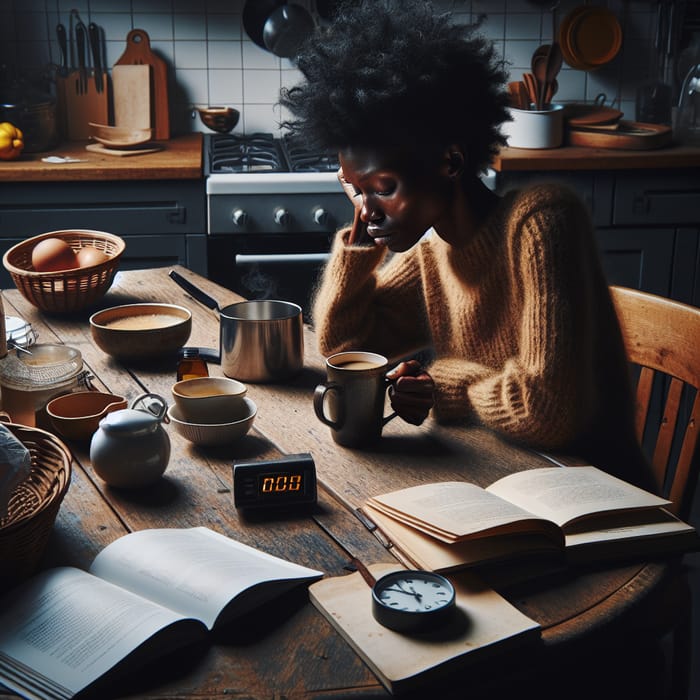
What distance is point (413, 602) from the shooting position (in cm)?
91

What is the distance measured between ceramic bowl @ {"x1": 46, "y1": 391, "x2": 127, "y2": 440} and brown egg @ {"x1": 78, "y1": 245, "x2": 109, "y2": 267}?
1.83 ft

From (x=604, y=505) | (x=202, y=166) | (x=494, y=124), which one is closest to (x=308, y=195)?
(x=202, y=166)

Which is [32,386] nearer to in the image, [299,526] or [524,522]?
[299,526]

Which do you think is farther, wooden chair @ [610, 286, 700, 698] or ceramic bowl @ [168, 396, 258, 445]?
wooden chair @ [610, 286, 700, 698]

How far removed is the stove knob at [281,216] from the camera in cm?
297

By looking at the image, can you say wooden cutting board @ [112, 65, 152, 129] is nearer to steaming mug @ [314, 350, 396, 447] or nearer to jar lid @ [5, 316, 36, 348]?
jar lid @ [5, 316, 36, 348]

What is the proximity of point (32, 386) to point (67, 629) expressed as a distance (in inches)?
22.9

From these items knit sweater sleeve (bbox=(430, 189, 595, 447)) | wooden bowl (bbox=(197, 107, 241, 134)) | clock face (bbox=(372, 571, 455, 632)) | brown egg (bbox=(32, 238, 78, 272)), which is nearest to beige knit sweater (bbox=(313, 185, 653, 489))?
knit sweater sleeve (bbox=(430, 189, 595, 447))

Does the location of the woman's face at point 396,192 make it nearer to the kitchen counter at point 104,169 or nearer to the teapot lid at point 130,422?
the teapot lid at point 130,422

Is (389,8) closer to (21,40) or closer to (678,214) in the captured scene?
(678,214)

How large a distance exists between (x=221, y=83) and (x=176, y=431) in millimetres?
2522

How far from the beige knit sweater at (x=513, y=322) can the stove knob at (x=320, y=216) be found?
1.24m

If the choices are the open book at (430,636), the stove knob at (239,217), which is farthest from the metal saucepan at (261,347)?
the stove knob at (239,217)

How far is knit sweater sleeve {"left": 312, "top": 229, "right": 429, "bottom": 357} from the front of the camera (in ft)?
5.48
